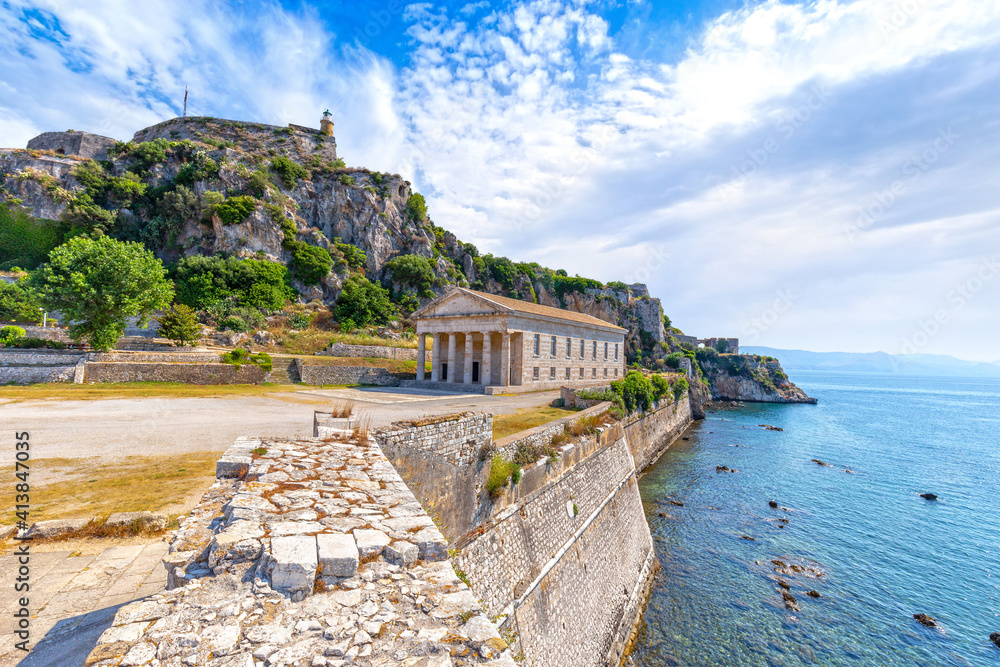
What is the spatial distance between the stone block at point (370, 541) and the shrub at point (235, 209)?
48.2 metres

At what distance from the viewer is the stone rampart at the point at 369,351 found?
33.6 metres

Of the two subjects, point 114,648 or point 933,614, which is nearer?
point 114,648

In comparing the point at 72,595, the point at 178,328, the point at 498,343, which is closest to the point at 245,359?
the point at 178,328

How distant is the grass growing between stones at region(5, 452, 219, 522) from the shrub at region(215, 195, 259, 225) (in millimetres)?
40095

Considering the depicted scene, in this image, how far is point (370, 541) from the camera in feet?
9.45

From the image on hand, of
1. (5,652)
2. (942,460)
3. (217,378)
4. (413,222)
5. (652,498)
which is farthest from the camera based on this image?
(413,222)

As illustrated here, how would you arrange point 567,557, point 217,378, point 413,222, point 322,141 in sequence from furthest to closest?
1. point 322,141
2. point 413,222
3. point 217,378
4. point 567,557

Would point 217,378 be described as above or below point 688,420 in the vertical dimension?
above

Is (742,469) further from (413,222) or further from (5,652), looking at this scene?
(413,222)

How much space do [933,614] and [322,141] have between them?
7625 centimetres

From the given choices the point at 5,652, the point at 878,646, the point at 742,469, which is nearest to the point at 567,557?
the point at 878,646

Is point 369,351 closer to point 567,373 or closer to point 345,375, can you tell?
point 345,375

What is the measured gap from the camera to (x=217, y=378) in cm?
2294

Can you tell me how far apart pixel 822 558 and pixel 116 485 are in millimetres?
21460
